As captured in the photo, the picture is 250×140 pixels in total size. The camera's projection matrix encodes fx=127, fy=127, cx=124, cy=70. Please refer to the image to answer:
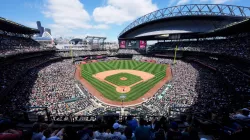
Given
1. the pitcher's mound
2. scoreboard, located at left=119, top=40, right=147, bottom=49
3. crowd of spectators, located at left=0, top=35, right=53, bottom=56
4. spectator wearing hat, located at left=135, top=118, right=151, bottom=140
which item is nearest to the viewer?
spectator wearing hat, located at left=135, top=118, right=151, bottom=140

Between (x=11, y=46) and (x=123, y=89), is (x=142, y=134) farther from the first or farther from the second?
(x=11, y=46)

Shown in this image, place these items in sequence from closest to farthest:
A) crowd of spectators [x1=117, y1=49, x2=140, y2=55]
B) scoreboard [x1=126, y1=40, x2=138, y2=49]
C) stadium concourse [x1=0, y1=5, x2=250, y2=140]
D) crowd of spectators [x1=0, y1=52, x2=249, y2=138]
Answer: stadium concourse [x1=0, y1=5, x2=250, y2=140] → crowd of spectators [x1=0, y1=52, x2=249, y2=138] → scoreboard [x1=126, y1=40, x2=138, y2=49] → crowd of spectators [x1=117, y1=49, x2=140, y2=55]

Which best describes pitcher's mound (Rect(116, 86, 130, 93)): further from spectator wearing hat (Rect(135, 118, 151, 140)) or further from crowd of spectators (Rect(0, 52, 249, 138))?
spectator wearing hat (Rect(135, 118, 151, 140))

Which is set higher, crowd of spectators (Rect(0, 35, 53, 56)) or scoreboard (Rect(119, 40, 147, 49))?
scoreboard (Rect(119, 40, 147, 49))

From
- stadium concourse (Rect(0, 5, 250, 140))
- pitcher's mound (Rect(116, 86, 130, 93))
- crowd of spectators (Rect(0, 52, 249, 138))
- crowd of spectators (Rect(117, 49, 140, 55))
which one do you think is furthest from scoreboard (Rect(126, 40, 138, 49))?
crowd of spectators (Rect(0, 52, 249, 138))

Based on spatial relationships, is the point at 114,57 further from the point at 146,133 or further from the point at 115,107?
the point at 146,133

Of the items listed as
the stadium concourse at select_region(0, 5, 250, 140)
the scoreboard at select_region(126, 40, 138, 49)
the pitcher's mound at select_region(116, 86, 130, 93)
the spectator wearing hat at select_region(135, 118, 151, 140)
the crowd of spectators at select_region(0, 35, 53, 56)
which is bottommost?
the pitcher's mound at select_region(116, 86, 130, 93)

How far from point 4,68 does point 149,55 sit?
184ft

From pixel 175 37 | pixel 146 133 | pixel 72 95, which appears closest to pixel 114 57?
pixel 175 37

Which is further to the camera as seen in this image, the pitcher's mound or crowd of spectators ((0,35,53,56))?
crowd of spectators ((0,35,53,56))

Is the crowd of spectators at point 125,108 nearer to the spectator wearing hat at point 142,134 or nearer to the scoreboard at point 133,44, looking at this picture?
the spectator wearing hat at point 142,134

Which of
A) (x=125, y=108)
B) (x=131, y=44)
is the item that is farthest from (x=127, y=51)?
(x=125, y=108)

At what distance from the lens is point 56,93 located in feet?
74.7

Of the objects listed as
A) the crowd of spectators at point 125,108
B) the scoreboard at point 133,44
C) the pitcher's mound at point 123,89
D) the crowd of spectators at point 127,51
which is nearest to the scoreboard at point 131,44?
the scoreboard at point 133,44
